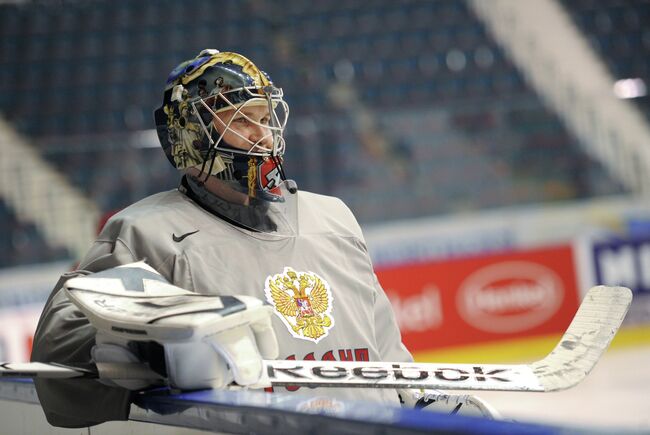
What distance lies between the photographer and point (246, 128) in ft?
5.57

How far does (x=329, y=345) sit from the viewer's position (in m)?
1.58

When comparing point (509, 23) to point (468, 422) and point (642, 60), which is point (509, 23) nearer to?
point (642, 60)

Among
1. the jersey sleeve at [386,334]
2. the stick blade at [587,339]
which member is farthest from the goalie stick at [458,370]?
the jersey sleeve at [386,334]

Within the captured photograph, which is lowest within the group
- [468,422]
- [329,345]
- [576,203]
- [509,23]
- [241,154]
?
[576,203]

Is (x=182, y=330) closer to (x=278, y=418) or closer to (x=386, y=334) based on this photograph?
(x=278, y=418)

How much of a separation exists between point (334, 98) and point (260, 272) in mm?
5696

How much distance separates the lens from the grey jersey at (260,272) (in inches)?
57.9

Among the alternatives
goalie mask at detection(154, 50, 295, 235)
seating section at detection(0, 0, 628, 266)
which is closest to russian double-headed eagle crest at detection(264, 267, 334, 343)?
goalie mask at detection(154, 50, 295, 235)

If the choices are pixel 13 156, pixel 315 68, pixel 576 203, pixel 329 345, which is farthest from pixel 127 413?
pixel 315 68

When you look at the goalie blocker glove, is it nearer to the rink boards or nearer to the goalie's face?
the rink boards

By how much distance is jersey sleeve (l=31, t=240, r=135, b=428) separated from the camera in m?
1.23

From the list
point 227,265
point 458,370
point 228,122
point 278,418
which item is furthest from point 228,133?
point 278,418

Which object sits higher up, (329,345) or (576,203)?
(329,345)

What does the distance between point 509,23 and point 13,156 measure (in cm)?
424
